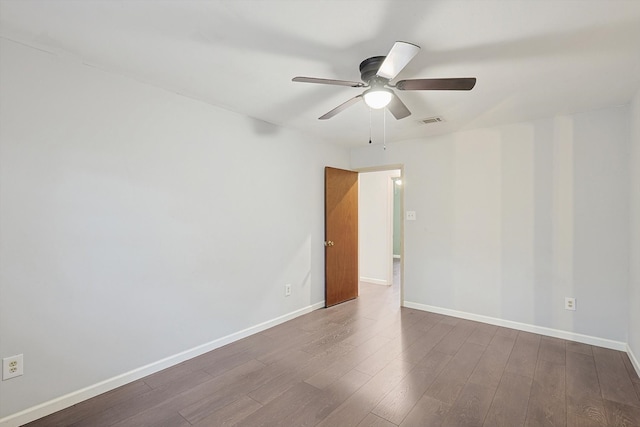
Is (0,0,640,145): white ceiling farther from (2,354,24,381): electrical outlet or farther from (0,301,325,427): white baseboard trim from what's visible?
(0,301,325,427): white baseboard trim

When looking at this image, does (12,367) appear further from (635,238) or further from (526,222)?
(635,238)

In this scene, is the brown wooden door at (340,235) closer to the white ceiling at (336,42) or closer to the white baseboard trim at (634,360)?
the white ceiling at (336,42)

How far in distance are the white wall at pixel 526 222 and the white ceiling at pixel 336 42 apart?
601 millimetres

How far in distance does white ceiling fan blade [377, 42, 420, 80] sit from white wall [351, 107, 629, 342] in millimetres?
2429

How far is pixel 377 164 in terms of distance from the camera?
4.61 metres

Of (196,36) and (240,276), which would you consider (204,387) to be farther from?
(196,36)

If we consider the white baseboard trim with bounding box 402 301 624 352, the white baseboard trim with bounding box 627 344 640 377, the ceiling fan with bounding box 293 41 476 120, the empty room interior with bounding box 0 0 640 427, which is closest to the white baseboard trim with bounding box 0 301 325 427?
the empty room interior with bounding box 0 0 640 427

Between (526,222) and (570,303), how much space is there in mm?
932

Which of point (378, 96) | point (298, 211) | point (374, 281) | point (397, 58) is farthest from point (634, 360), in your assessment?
point (374, 281)

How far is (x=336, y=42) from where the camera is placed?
1873mm

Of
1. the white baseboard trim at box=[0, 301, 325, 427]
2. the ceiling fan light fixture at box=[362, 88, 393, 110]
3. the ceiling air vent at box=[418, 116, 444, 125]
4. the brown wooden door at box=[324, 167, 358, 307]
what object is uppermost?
the ceiling air vent at box=[418, 116, 444, 125]

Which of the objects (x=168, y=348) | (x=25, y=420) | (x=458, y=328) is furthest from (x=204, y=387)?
(x=458, y=328)

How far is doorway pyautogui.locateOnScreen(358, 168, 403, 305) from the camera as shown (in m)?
5.75

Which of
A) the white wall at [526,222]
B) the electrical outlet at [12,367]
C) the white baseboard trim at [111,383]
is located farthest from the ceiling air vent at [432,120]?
the electrical outlet at [12,367]
